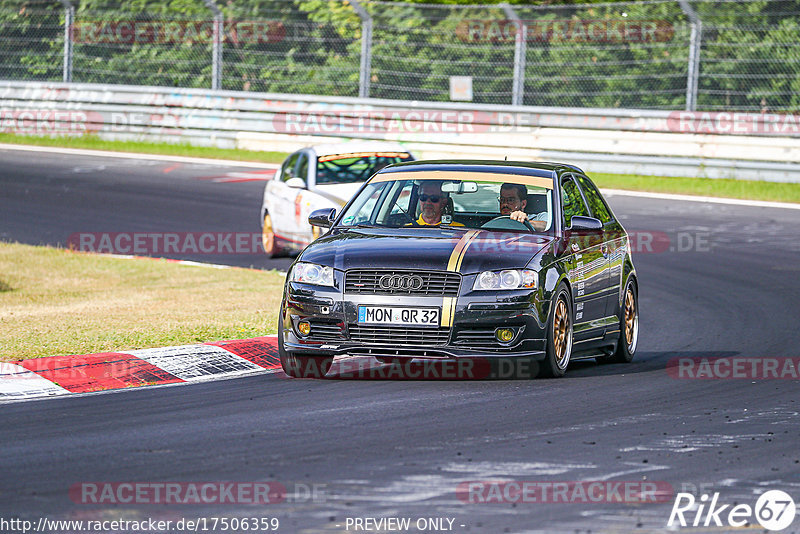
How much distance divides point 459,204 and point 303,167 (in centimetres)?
755

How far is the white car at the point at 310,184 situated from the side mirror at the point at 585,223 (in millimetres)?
6704

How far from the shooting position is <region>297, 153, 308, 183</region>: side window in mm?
18150

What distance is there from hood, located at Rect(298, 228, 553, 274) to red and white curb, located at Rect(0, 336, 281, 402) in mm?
1095

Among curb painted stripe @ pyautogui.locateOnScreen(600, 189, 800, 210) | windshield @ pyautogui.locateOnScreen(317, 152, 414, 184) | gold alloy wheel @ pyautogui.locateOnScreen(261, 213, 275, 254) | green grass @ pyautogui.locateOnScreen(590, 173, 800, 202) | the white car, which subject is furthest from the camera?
green grass @ pyautogui.locateOnScreen(590, 173, 800, 202)

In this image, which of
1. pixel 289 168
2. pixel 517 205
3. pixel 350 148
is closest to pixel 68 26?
pixel 289 168

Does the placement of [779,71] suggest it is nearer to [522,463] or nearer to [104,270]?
[104,270]

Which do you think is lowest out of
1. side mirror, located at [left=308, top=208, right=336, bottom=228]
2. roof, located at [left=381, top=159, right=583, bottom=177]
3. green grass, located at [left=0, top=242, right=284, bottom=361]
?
green grass, located at [left=0, top=242, right=284, bottom=361]

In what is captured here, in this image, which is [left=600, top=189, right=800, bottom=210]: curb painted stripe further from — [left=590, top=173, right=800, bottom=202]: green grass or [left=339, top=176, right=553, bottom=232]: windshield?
[left=339, top=176, right=553, bottom=232]: windshield

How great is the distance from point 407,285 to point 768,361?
3196mm

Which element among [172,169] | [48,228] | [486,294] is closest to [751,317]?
[486,294]

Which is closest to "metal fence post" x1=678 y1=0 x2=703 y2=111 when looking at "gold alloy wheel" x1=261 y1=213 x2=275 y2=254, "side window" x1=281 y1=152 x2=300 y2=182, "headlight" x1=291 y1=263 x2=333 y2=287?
"side window" x1=281 y1=152 x2=300 y2=182

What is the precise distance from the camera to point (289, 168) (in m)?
18.8

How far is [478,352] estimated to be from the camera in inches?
370

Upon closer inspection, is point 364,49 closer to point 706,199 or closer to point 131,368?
point 706,199
